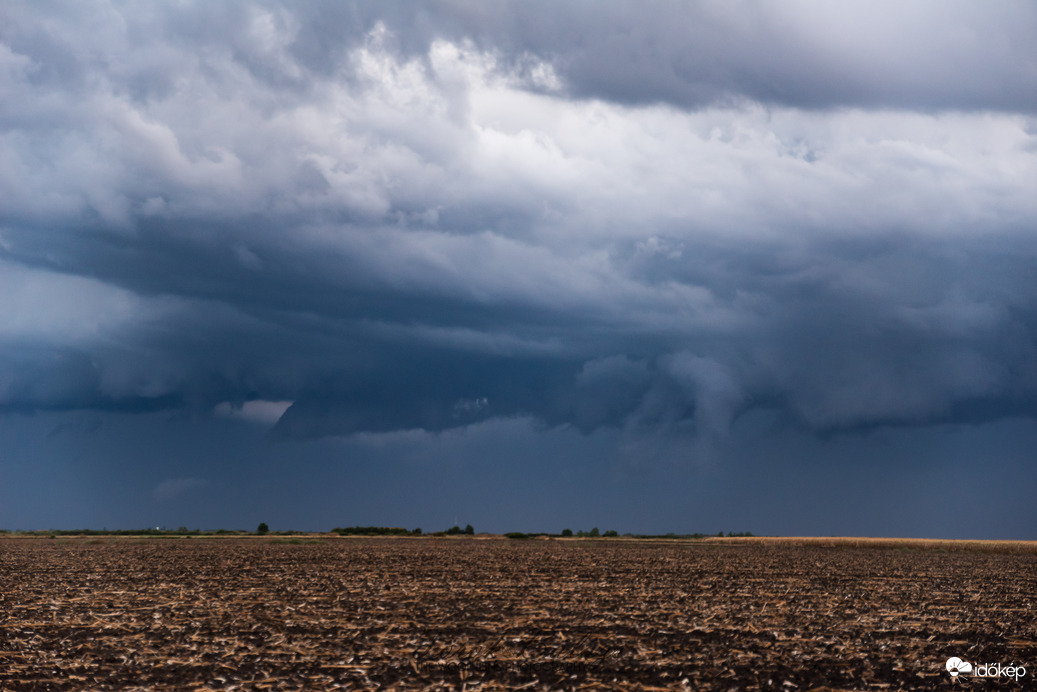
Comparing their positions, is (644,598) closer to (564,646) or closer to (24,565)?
(564,646)

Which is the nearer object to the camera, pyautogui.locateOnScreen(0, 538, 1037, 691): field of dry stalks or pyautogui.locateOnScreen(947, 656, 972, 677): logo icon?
pyautogui.locateOnScreen(0, 538, 1037, 691): field of dry stalks

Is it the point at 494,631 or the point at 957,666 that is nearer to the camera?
the point at 957,666

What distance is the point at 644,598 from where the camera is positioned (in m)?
32.6

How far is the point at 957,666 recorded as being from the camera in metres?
20.9

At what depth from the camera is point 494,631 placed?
79.8ft

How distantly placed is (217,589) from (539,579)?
590 inches

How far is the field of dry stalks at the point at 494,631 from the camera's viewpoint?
19.4 metres

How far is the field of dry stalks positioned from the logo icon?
0.26 meters

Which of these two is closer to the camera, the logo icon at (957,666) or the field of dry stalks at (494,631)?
the field of dry stalks at (494,631)

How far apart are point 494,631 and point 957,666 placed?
41.1 ft

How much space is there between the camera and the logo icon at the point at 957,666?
20453 millimetres

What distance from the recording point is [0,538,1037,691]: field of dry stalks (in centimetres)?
1936

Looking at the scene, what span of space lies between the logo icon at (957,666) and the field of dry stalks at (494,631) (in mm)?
259

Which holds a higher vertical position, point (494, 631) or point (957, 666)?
point (494, 631)
